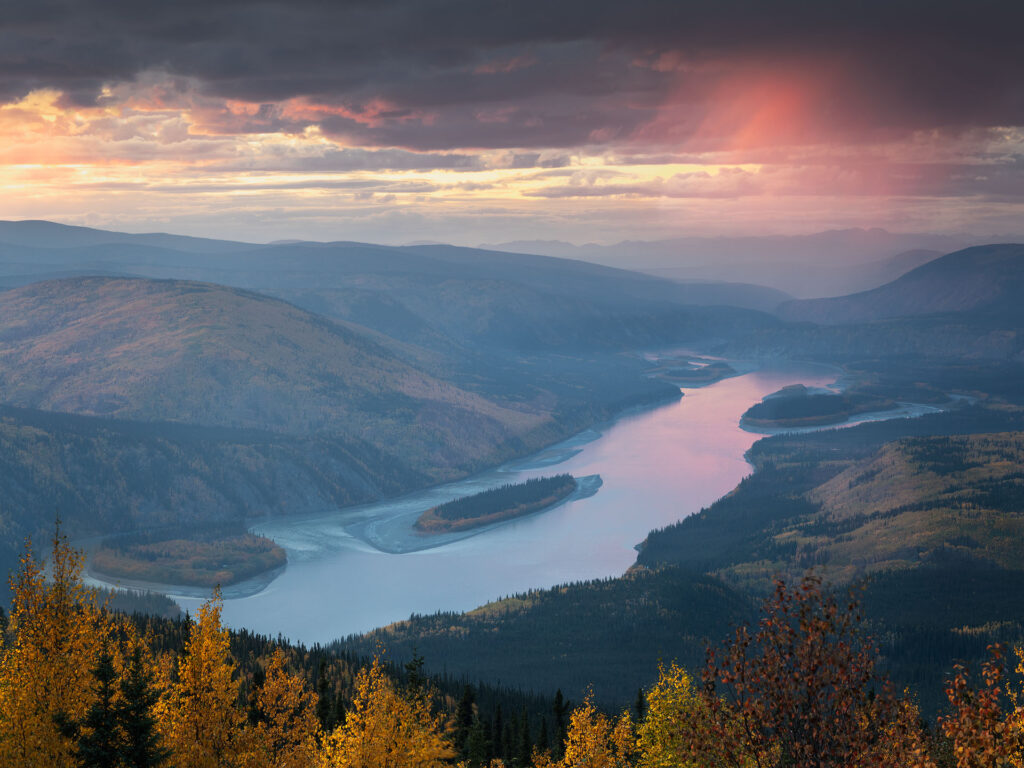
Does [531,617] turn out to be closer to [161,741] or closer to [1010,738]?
[161,741]

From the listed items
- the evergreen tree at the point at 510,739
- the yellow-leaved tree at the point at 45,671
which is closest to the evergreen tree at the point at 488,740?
the evergreen tree at the point at 510,739

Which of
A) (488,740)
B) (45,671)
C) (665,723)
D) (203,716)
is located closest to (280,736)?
(203,716)

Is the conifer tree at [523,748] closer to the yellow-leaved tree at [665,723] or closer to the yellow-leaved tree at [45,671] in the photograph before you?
the yellow-leaved tree at [665,723]

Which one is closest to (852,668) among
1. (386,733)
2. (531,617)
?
(386,733)

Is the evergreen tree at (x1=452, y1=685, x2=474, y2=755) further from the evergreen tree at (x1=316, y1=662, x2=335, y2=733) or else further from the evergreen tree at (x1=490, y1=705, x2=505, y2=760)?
the evergreen tree at (x1=316, y1=662, x2=335, y2=733)

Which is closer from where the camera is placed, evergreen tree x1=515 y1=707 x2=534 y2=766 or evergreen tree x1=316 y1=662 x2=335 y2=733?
evergreen tree x1=316 y1=662 x2=335 y2=733

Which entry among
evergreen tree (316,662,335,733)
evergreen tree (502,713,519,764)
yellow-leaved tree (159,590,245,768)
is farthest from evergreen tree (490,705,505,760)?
yellow-leaved tree (159,590,245,768)
